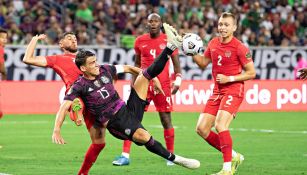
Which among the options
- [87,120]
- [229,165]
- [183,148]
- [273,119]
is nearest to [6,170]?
[87,120]

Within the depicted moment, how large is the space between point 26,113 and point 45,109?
58cm

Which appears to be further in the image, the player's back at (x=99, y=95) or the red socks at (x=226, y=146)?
the red socks at (x=226, y=146)

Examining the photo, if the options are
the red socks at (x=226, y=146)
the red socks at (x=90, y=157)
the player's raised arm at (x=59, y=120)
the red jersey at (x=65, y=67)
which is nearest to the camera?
the player's raised arm at (x=59, y=120)

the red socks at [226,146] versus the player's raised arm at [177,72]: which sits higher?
the player's raised arm at [177,72]

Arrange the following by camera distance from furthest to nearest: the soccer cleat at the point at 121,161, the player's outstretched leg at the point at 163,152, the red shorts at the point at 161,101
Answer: the red shorts at the point at 161,101 → the soccer cleat at the point at 121,161 → the player's outstretched leg at the point at 163,152

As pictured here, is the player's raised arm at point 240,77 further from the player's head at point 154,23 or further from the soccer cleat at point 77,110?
the player's head at point 154,23

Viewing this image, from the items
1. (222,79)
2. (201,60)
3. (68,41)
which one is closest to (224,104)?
(222,79)

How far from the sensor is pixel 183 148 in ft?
56.6

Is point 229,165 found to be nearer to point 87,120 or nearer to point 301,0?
point 87,120

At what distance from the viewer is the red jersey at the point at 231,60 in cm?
1311

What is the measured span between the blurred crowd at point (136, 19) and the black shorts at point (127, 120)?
18024mm

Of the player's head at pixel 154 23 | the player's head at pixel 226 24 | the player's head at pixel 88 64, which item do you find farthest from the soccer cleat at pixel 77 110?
the player's head at pixel 154 23

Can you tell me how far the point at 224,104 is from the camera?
42.8 ft

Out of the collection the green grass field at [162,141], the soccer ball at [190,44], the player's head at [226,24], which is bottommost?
the green grass field at [162,141]
